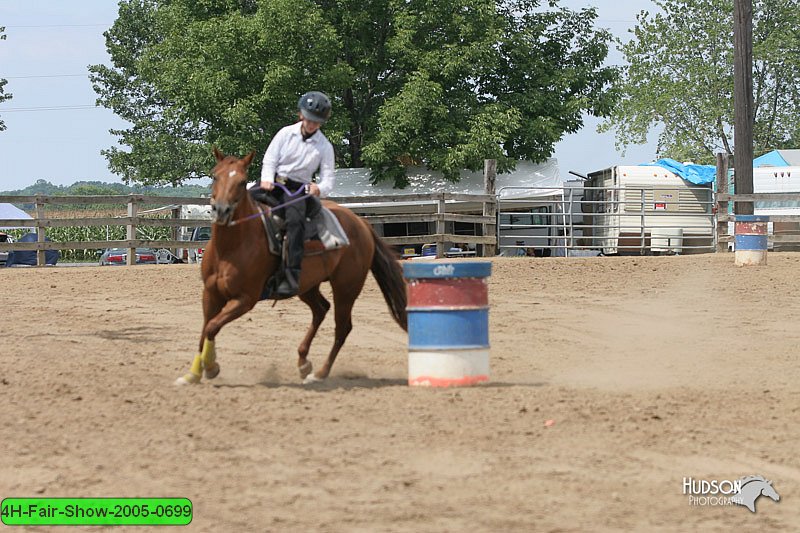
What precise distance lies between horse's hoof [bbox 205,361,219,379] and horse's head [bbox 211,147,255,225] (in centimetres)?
123

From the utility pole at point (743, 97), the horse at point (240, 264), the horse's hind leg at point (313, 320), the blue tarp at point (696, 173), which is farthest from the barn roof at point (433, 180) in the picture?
the horse at point (240, 264)

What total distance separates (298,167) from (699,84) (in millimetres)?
48738

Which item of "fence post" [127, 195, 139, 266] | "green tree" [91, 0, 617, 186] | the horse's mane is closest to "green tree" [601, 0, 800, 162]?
"green tree" [91, 0, 617, 186]

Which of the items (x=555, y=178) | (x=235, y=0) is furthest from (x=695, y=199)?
(x=235, y=0)

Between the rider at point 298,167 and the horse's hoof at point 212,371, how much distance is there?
0.82m

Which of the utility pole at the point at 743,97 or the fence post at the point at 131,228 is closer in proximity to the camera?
the fence post at the point at 131,228

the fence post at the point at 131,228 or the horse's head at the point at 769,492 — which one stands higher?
the fence post at the point at 131,228

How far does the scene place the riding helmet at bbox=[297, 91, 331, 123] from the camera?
9.48m

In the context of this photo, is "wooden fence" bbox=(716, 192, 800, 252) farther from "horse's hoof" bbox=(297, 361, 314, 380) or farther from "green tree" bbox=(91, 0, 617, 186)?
"horse's hoof" bbox=(297, 361, 314, 380)

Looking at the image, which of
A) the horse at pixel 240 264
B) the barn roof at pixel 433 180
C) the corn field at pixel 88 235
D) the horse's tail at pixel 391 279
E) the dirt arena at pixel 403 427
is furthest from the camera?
the corn field at pixel 88 235

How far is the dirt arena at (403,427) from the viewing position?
5477mm

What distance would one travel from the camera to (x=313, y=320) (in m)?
10.2

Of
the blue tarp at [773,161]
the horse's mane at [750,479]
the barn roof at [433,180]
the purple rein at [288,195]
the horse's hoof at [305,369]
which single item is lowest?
the horse's mane at [750,479]

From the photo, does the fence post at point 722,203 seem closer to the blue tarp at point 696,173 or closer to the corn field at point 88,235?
the blue tarp at point 696,173
